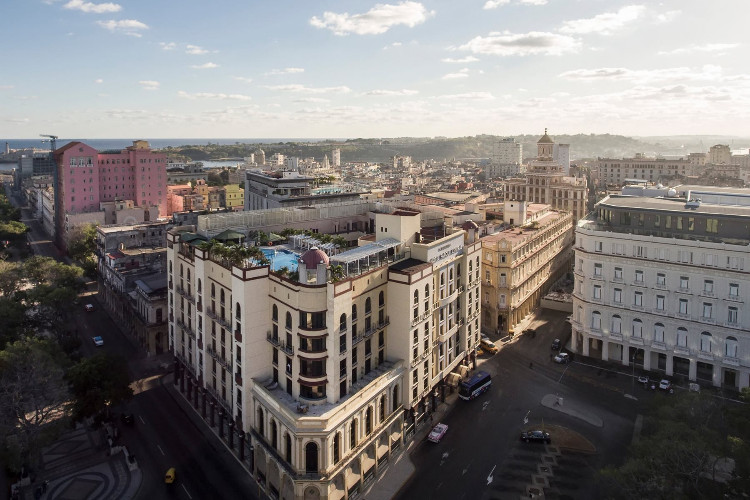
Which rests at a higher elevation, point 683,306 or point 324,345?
point 324,345

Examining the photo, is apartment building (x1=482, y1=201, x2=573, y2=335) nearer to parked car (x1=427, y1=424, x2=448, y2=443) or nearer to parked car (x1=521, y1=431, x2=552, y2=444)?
parked car (x1=521, y1=431, x2=552, y2=444)

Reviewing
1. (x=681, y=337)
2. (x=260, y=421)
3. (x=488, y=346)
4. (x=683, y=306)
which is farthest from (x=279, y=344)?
(x=681, y=337)

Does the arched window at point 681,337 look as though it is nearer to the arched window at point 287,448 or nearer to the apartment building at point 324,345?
the apartment building at point 324,345

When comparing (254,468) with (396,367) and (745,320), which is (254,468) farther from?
(745,320)

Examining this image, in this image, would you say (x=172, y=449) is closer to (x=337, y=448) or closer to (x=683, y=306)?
(x=337, y=448)

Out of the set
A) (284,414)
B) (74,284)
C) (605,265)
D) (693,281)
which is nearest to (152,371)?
(74,284)

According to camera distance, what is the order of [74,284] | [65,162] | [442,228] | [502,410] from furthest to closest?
[65,162]
[74,284]
[442,228]
[502,410]

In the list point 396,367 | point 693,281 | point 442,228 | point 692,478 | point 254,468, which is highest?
point 442,228
